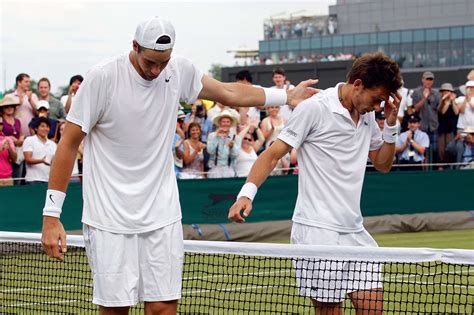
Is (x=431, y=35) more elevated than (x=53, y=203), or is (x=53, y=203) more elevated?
(x=431, y=35)

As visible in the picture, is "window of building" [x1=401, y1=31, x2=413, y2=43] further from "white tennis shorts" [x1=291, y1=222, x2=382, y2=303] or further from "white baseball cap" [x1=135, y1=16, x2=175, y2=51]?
"white baseball cap" [x1=135, y1=16, x2=175, y2=51]

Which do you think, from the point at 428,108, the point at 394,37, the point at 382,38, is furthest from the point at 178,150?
the point at 382,38

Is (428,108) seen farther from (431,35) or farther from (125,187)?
(431,35)

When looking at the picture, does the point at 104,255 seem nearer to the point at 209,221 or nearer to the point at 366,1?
the point at 209,221

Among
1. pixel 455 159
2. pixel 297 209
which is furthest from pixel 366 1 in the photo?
pixel 297 209

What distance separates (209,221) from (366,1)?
8637 centimetres

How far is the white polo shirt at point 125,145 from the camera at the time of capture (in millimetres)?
5508

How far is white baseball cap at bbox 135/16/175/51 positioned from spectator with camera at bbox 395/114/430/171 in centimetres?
1202

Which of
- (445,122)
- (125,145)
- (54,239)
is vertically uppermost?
(445,122)

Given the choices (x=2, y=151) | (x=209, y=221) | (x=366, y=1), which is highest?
(x=366, y=1)

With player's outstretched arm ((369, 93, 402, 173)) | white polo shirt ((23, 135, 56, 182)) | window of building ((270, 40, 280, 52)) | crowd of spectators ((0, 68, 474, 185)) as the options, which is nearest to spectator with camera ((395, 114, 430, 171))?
crowd of spectators ((0, 68, 474, 185))

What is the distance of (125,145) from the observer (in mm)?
5590

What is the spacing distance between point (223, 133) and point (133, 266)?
31.2ft

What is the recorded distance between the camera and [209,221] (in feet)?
50.6
